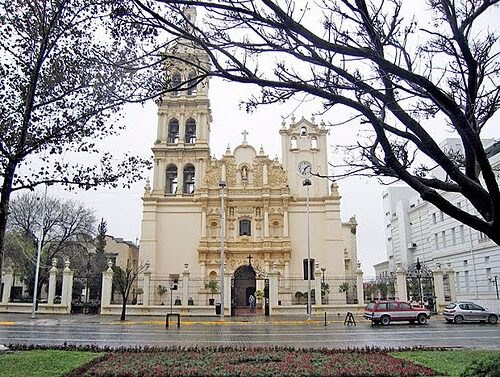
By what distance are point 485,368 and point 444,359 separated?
4457 mm

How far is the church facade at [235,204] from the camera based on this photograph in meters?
43.5

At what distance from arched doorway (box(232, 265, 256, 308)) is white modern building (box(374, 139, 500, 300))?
16726 millimetres

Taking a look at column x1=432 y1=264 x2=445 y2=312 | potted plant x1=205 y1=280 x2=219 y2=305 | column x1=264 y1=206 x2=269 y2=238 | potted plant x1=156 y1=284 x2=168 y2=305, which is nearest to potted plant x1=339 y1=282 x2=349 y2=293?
column x1=432 y1=264 x2=445 y2=312

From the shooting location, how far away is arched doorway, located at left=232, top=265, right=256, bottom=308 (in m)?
41.5

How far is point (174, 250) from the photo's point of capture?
4447cm

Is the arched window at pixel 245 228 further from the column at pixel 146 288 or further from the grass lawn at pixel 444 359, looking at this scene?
the grass lawn at pixel 444 359

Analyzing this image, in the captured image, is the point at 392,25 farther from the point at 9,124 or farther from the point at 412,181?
the point at 9,124

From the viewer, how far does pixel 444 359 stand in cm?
1095

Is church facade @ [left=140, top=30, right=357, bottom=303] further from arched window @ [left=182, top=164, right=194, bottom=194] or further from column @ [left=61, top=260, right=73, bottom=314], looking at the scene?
column @ [left=61, top=260, right=73, bottom=314]

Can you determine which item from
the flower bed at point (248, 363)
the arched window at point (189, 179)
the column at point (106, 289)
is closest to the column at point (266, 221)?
the arched window at point (189, 179)

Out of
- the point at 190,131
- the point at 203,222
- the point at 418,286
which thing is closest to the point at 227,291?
the point at 203,222

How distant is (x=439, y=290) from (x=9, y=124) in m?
31.0

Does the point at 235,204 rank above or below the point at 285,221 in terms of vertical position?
above

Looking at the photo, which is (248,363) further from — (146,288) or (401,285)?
(146,288)
